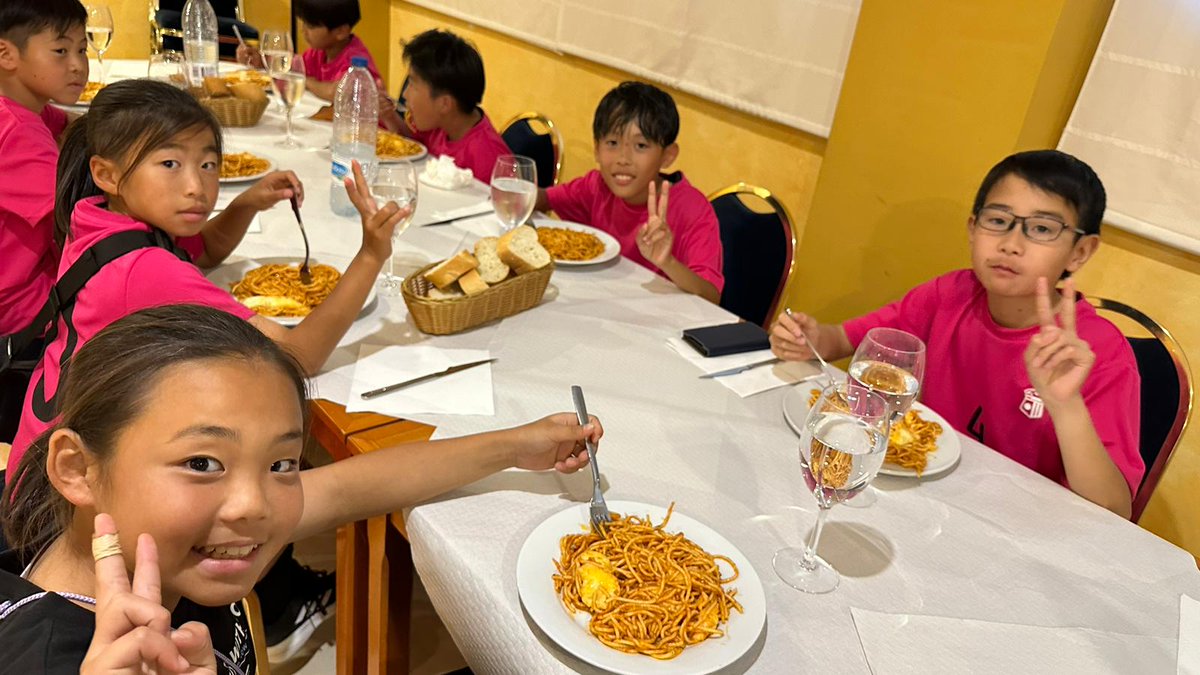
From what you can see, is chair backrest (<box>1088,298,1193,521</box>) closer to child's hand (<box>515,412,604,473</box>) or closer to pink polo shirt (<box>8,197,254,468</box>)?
child's hand (<box>515,412,604,473</box>)

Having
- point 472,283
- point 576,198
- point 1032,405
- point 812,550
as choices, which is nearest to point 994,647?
point 812,550

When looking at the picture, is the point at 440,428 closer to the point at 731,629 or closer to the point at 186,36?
the point at 731,629

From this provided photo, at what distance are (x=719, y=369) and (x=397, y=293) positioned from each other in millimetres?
645

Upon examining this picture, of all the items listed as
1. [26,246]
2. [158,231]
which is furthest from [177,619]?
[26,246]

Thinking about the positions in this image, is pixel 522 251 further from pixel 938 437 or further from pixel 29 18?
pixel 29 18

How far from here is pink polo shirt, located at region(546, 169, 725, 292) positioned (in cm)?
206

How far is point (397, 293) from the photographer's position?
1573 millimetres

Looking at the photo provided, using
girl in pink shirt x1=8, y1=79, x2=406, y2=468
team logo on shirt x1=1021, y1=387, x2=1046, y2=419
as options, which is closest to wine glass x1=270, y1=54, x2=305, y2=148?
girl in pink shirt x1=8, y1=79, x2=406, y2=468

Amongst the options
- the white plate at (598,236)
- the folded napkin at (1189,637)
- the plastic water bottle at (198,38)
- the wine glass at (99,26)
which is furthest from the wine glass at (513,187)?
the wine glass at (99,26)

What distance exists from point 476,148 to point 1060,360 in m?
1.93

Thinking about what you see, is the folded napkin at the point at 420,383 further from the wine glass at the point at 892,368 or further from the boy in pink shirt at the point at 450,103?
the boy in pink shirt at the point at 450,103

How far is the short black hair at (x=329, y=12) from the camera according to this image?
3.34 metres

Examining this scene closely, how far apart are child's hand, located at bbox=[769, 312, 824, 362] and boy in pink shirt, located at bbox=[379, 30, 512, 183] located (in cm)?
141

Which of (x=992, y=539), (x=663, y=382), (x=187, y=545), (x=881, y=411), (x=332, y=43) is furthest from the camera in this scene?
(x=332, y=43)
